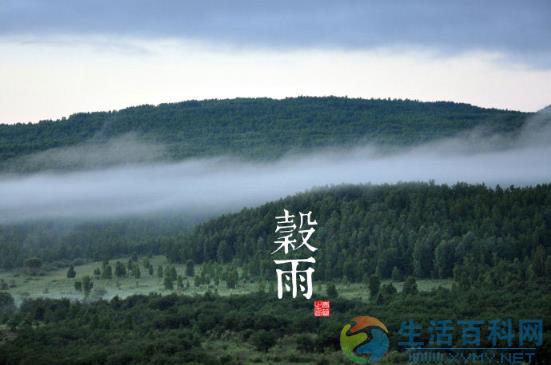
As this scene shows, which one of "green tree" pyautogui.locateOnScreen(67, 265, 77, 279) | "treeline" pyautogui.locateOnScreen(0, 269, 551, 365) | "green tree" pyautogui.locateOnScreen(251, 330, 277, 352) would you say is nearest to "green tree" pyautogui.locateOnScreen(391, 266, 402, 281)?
"treeline" pyautogui.locateOnScreen(0, 269, 551, 365)

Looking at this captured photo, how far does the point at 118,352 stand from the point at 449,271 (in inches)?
1858

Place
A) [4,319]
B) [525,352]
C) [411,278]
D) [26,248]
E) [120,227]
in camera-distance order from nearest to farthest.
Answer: [525,352] → [4,319] → [411,278] → [26,248] → [120,227]

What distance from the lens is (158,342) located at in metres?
101

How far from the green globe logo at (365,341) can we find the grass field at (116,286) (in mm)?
26386

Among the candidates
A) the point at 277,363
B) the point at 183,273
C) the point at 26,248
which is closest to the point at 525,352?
the point at 277,363

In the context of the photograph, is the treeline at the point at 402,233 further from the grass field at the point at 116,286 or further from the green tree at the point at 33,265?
the green tree at the point at 33,265

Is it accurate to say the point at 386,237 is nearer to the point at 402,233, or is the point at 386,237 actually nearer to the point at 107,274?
the point at 402,233

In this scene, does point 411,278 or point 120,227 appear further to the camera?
point 120,227

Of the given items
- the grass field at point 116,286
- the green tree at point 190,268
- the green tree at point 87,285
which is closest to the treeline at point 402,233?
the grass field at point 116,286

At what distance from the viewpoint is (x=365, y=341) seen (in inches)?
3686

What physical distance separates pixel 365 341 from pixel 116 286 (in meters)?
56.4

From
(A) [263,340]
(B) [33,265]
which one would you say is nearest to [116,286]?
(B) [33,265]

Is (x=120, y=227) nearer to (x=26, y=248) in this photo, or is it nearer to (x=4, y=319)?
(x=26, y=248)

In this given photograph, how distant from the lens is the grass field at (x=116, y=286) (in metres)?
133
